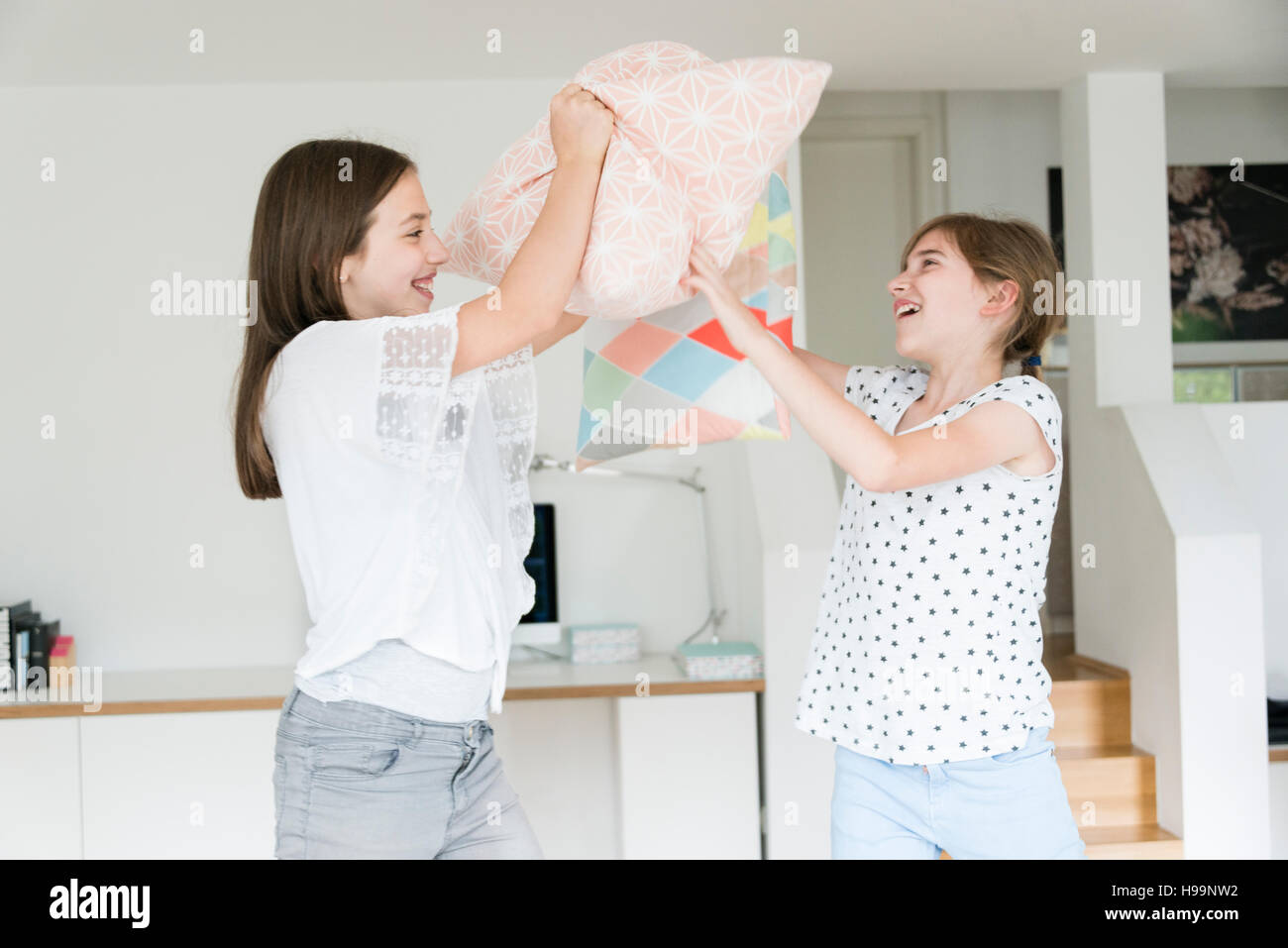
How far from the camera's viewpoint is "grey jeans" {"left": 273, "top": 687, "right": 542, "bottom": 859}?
4.43 feet

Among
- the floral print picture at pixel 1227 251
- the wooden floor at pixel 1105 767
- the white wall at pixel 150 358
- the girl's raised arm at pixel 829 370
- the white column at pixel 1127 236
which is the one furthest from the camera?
the floral print picture at pixel 1227 251

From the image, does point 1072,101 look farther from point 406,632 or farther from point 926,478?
point 406,632

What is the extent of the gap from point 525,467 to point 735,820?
79.2 inches

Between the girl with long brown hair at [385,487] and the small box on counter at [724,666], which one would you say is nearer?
the girl with long brown hair at [385,487]

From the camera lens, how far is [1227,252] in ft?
16.2

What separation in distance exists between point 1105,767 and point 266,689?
2387 mm

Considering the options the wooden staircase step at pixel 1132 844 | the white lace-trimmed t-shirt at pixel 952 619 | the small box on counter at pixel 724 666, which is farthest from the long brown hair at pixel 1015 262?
the wooden staircase step at pixel 1132 844

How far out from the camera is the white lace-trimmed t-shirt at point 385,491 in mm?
1333

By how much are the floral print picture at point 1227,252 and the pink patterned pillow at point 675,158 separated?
3.74m

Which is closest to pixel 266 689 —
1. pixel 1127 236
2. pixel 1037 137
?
pixel 1127 236

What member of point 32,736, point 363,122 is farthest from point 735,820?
point 363,122

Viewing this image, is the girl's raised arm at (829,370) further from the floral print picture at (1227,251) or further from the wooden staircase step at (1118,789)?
the floral print picture at (1227,251)

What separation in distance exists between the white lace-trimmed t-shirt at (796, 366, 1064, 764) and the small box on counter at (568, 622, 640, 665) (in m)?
1.90

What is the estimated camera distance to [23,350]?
3.74 meters
